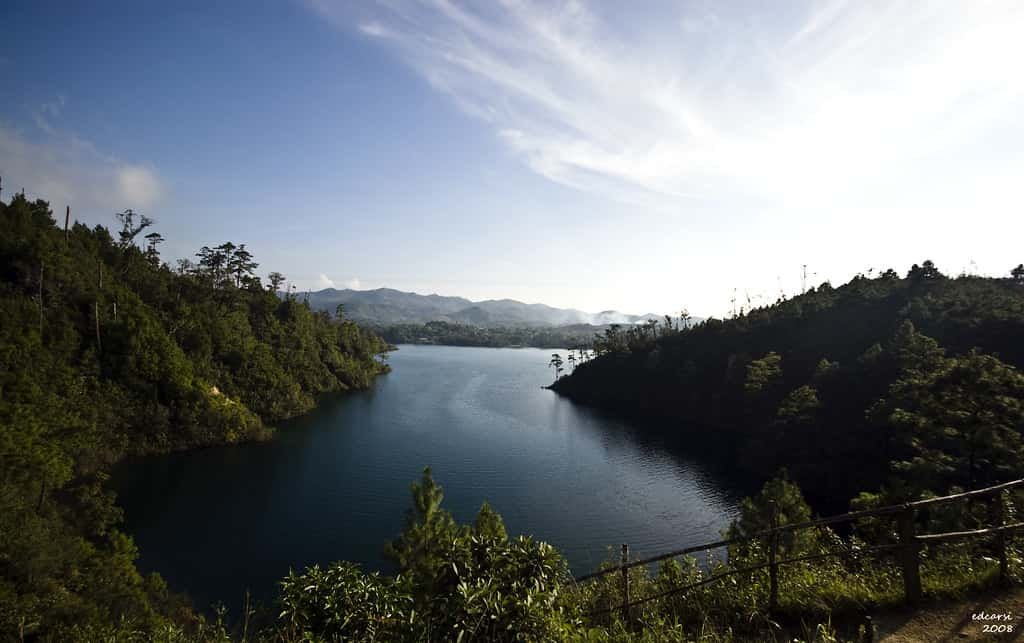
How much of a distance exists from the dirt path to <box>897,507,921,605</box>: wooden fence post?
17 centimetres

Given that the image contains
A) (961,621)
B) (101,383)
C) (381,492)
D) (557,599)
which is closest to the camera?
(557,599)

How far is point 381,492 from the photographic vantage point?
112 ft

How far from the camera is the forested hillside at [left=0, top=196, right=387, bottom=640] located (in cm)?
1480

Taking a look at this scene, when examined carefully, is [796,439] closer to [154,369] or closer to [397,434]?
[397,434]

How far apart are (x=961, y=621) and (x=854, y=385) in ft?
144

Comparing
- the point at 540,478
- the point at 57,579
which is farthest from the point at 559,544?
the point at 57,579

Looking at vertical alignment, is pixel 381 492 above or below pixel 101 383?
below

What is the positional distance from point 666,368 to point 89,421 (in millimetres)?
63223

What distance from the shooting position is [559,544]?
87.6 ft

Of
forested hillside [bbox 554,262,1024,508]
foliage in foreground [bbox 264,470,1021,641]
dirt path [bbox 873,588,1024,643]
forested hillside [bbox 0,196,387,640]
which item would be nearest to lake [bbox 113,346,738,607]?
forested hillside [bbox 0,196,387,640]

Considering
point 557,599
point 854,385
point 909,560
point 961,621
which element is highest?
point 909,560

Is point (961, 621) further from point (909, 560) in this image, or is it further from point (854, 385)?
point (854, 385)

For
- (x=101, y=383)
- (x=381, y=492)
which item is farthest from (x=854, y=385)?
(x=101, y=383)

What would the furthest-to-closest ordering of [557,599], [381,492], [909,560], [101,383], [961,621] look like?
[101,383]
[381,492]
[909,560]
[961,621]
[557,599]
